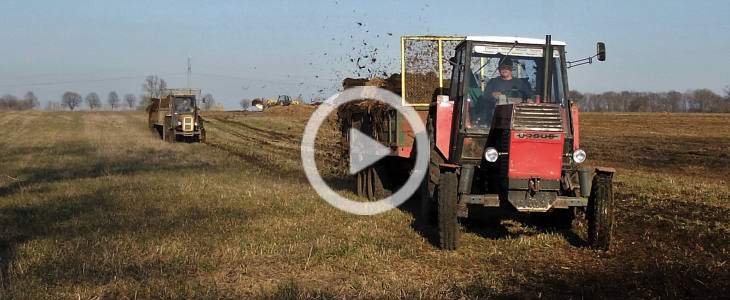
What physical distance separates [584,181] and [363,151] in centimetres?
528

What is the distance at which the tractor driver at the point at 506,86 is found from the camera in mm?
7762

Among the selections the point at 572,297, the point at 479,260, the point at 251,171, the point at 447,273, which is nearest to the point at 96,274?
the point at 447,273

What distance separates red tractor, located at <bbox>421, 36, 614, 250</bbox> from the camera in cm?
693

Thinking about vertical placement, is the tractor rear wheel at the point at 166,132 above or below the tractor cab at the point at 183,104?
below

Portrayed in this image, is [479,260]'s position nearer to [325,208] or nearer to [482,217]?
[482,217]

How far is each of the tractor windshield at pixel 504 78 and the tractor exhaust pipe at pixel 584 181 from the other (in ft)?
3.11

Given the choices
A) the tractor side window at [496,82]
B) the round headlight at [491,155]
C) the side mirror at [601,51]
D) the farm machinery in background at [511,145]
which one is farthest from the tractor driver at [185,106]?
the side mirror at [601,51]

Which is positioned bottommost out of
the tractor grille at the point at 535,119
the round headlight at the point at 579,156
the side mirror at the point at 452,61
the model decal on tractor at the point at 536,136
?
the round headlight at the point at 579,156

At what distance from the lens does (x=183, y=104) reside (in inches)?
1212

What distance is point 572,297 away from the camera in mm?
5406

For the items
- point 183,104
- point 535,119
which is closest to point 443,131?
point 535,119

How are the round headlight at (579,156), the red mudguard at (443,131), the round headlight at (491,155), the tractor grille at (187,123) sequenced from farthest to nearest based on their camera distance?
1. the tractor grille at (187,123)
2. the red mudguard at (443,131)
3. the round headlight at (491,155)
4. the round headlight at (579,156)

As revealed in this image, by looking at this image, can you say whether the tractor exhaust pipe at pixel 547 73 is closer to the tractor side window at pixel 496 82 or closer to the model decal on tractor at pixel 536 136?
the tractor side window at pixel 496 82
